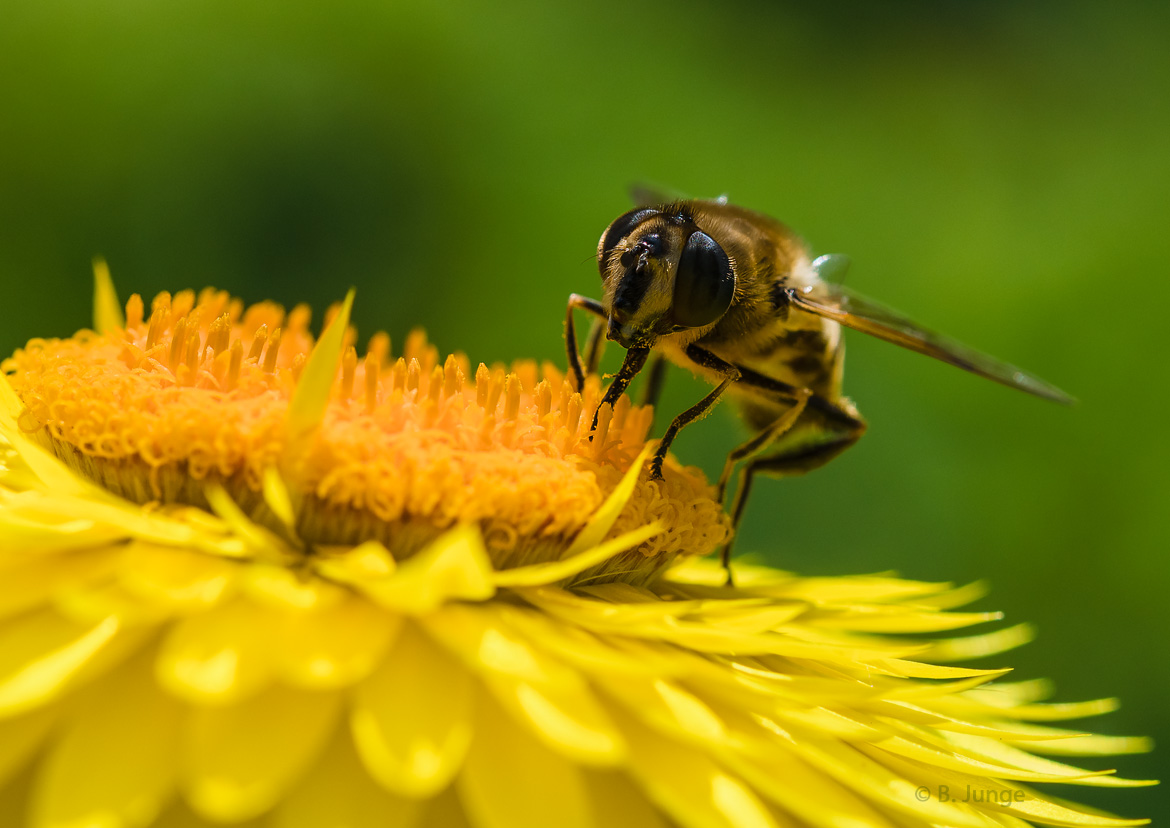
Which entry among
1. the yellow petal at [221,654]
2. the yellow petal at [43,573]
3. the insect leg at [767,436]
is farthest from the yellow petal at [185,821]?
the insect leg at [767,436]

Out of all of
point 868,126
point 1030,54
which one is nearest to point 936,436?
point 868,126

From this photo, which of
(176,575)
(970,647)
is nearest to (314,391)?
(176,575)

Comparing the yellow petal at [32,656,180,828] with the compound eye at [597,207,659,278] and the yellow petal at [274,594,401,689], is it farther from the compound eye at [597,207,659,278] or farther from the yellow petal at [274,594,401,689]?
the compound eye at [597,207,659,278]

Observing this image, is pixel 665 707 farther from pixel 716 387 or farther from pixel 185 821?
pixel 716 387

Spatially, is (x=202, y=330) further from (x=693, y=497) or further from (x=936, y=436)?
(x=936, y=436)

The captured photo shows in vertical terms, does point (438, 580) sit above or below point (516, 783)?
above

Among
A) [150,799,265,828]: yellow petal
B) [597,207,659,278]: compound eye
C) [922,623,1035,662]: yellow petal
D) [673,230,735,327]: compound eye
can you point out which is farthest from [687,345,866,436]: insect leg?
[150,799,265,828]: yellow petal

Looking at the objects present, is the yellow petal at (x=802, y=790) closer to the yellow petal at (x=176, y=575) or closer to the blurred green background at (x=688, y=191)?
the yellow petal at (x=176, y=575)
